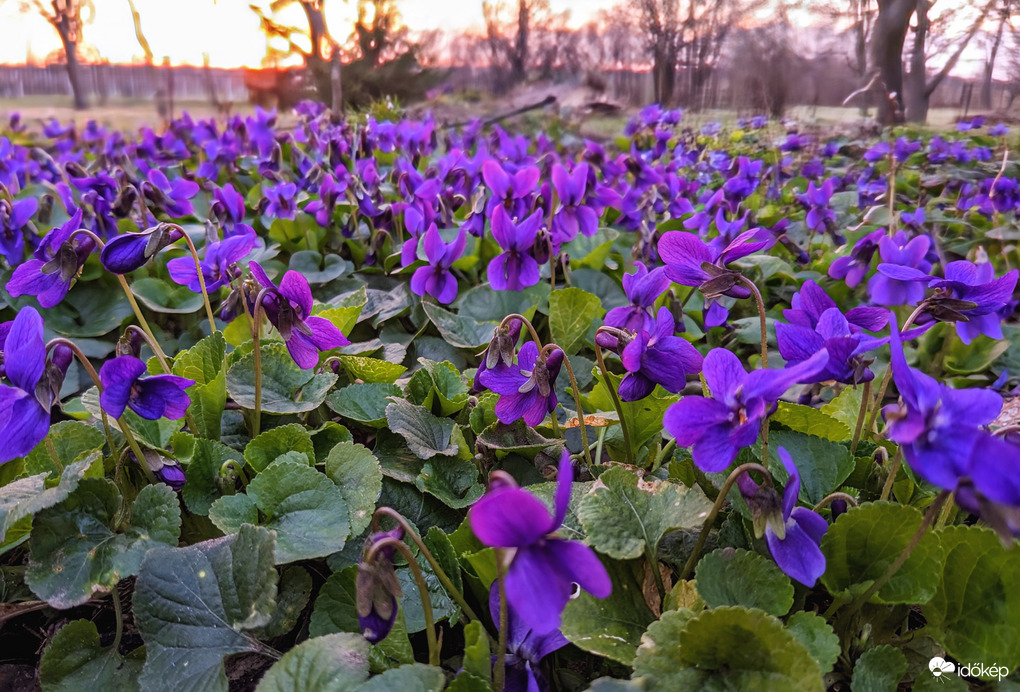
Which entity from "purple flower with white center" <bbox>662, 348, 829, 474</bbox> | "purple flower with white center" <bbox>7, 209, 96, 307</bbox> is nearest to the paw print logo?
"purple flower with white center" <bbox>662, 348, 829, 474</bbox>

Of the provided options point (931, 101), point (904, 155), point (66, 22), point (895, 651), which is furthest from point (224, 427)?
point (66, 22)

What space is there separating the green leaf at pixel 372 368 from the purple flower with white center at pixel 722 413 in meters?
0.86

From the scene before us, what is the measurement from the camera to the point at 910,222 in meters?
2.73

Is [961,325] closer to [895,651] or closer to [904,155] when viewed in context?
[895,651]

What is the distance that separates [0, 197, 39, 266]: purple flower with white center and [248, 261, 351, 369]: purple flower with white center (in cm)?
139

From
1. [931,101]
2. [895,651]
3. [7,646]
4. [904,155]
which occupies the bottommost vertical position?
[7,646]

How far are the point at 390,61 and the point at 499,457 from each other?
41.5ft

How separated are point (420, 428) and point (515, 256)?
65 centimetres

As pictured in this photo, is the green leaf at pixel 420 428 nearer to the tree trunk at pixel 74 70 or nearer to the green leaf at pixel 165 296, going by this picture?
the green leaf at pixel 165 296

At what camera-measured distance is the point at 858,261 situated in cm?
201

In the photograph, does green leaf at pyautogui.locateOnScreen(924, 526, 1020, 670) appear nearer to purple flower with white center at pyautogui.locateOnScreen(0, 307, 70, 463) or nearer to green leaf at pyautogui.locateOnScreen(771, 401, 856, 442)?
green leaf at pyautogui.locateOnScreen(771, 401, 856, 442)

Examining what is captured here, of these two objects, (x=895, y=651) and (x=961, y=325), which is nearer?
(x=895, y=651)

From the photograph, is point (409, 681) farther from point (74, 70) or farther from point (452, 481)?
point (74, 70)

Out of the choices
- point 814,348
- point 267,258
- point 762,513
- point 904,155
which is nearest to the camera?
point 762,513
